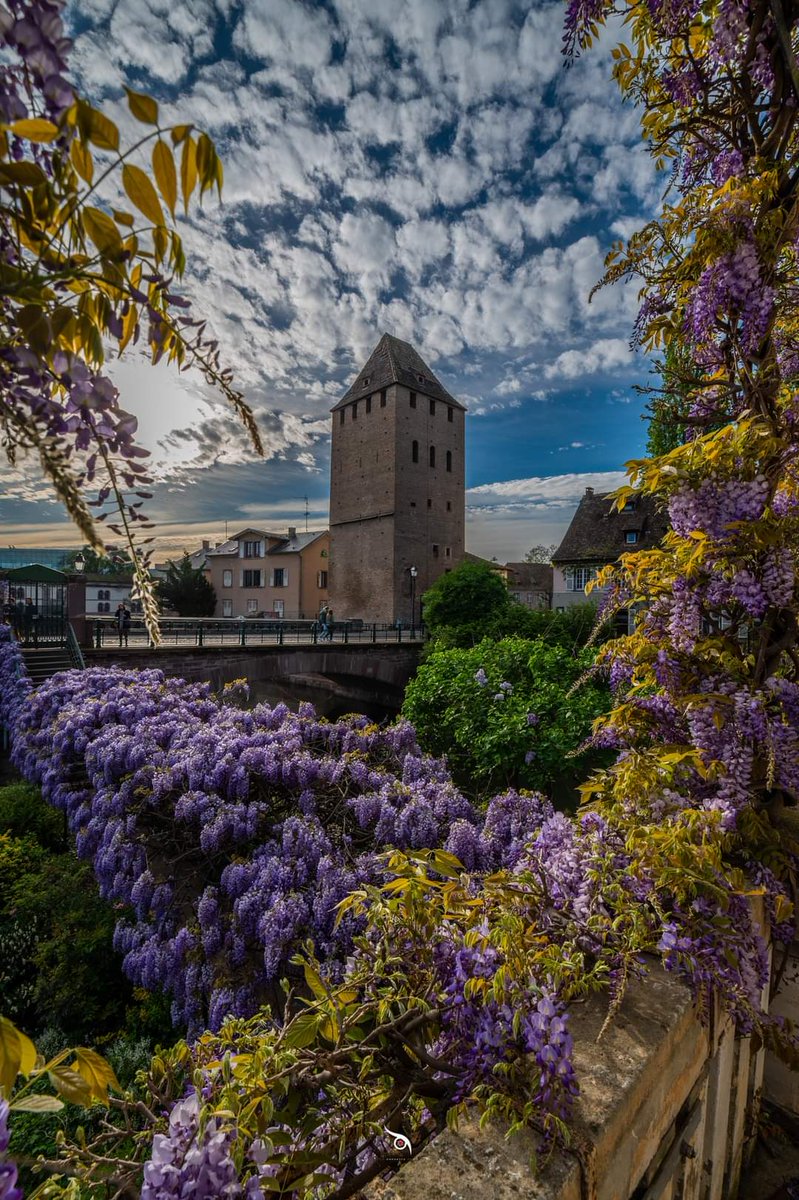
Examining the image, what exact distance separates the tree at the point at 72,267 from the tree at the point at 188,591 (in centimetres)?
4347

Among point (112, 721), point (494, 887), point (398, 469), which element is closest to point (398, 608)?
point (398, 469)

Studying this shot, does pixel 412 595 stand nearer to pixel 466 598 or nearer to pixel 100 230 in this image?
pixel 466 598

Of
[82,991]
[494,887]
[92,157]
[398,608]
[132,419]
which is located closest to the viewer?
[92,157]

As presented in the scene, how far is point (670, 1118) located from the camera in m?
1.45

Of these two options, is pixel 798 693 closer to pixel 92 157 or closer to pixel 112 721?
pixel 92 157

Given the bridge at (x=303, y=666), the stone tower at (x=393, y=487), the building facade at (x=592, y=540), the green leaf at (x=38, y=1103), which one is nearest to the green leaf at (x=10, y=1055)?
the green leaf at (x=38, y=1103)

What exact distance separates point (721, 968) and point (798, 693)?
3.33ft

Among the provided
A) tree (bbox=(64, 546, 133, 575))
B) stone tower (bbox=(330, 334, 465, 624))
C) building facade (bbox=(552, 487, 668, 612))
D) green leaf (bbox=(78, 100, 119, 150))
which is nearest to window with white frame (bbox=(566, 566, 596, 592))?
building facade (bbox=(552, 487, 668, 612))

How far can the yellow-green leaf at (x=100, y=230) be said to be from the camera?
0.69 meters

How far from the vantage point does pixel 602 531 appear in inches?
1156

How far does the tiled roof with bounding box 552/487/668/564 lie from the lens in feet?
89.6

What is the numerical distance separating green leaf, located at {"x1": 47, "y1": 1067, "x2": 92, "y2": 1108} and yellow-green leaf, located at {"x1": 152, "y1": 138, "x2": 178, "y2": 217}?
1.14 meters

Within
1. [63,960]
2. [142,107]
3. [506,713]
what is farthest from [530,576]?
[142,107]

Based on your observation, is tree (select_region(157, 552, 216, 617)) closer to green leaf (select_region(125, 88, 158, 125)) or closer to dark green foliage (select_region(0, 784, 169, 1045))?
dark green foliage (select_region(0, 784, 169, 1045))
